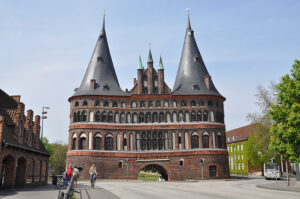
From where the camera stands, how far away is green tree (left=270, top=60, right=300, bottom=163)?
23.0m

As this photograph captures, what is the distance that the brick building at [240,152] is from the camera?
239 feet

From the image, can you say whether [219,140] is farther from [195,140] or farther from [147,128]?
[147,128]

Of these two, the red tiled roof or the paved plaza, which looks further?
the red tiled roof

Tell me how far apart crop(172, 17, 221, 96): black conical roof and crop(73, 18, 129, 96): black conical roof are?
10219 millimetres

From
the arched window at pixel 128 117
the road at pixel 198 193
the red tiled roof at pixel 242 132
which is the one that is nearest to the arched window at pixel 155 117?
the arched window at pixel 128 117

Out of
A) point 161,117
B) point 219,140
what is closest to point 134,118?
point 161,117

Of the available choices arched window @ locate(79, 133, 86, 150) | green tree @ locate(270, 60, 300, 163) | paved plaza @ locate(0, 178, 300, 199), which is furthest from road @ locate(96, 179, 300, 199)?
arched window @ locate(79, 133, 86, 150)

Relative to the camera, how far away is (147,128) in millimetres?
47344

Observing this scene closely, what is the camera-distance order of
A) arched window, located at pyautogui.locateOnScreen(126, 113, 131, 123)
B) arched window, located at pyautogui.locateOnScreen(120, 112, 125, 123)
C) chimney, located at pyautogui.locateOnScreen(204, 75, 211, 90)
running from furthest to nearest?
chimney, located at pyautogui.locateOnScreen(204, 75, 211, 90) < arched window, located at pyautogui.locateOnScreen(126, 113, 131, 123) < arched window, located at pyautogui.locateOnScreen(120, 112, 125, 123)

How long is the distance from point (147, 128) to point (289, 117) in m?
26.7

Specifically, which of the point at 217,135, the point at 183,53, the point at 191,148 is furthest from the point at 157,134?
the point at 183,53

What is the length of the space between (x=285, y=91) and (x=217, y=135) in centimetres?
2426

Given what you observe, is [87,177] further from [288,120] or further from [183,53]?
[288,120]

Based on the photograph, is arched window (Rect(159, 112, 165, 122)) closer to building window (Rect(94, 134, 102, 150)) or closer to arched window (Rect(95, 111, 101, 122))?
arched window (Rect(95, 111, 101, 122))
